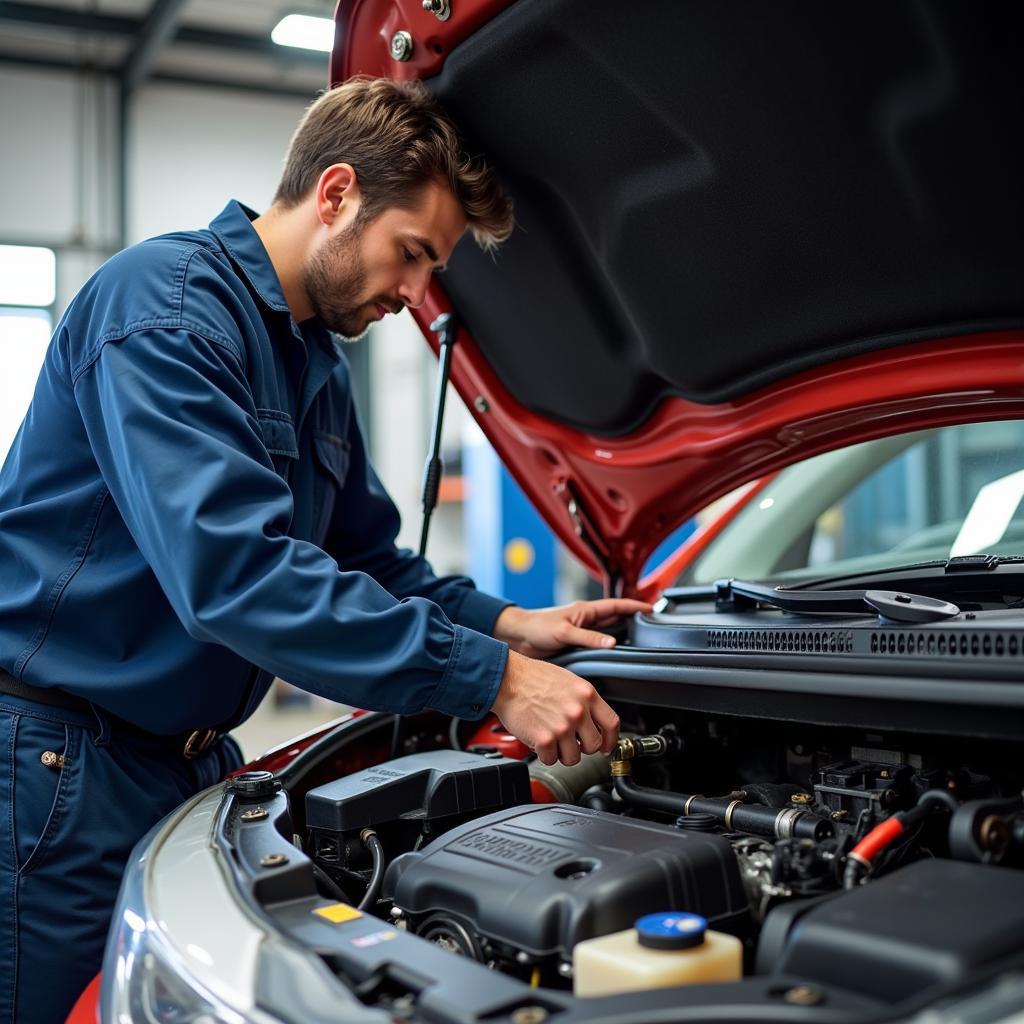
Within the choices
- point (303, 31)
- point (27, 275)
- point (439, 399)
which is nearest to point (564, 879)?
point (439, 399)

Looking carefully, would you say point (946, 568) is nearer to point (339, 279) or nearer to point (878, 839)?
point (878, 839)

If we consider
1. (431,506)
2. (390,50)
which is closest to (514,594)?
(431,506)

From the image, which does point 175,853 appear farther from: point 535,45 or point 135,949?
point 535,45

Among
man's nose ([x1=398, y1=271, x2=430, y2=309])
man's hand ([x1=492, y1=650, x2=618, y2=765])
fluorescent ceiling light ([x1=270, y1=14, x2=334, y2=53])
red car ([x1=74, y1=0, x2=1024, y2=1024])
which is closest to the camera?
red car ([x1=74, y1=0, x2=1024, y2=1024])

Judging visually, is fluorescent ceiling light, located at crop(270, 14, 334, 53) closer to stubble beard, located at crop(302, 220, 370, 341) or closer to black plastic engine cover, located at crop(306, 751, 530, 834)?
stubble beard, located at crop(302, 220, 370, 341)

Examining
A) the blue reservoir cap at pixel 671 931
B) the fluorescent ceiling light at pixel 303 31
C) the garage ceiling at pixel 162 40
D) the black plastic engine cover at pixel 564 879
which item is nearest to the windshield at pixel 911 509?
the black plastic engine cover at pixel 564 879

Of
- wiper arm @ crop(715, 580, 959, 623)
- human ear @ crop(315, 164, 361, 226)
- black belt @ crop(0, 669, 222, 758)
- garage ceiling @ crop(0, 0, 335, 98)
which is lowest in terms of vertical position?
black belt @ crop(0, 669, 222, 758)

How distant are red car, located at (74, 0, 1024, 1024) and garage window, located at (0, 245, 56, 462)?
5277 mm

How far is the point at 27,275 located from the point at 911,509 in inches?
239

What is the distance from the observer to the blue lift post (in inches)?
221

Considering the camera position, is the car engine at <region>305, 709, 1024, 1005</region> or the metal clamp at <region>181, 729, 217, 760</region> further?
the metal clamp at <region>181, 729, 217, 760</region>

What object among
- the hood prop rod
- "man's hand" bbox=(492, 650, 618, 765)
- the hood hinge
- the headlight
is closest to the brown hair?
the hood prop rod

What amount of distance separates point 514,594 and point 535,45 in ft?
14.2

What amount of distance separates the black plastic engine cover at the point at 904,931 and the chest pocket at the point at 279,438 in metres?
0.88
